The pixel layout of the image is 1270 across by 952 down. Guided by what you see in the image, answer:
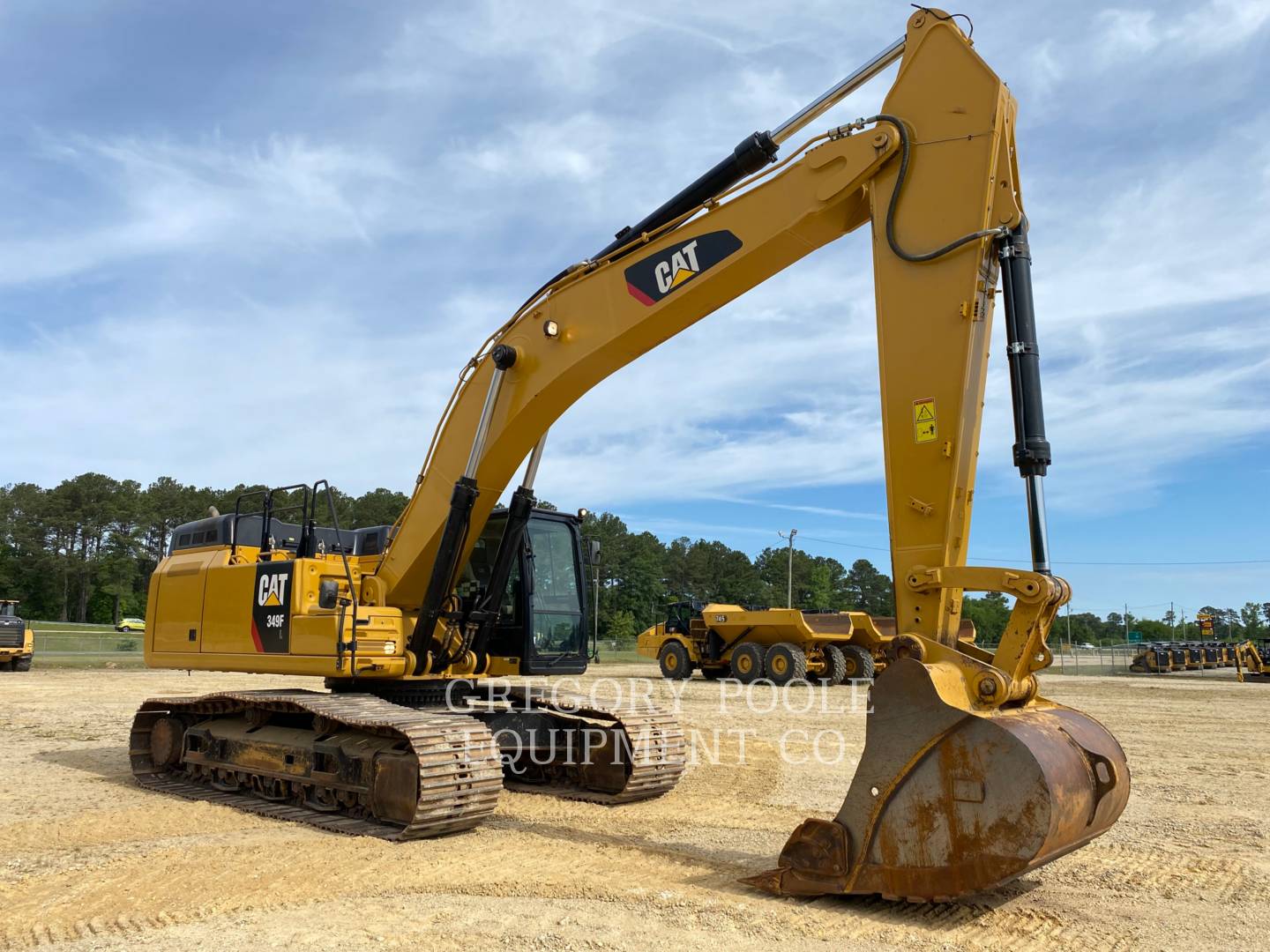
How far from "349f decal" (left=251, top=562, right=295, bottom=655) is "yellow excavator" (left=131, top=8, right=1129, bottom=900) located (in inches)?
1.3

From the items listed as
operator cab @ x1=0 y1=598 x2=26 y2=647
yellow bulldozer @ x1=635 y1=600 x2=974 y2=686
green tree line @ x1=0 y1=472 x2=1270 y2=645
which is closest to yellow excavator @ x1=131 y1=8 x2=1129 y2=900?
yellow bulldozer @ x1=635 y1=600 x2=974 y2=686

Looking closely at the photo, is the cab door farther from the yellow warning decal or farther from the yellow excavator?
the yellow warning decal

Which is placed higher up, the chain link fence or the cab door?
the cab door

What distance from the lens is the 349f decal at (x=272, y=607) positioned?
8.15 m

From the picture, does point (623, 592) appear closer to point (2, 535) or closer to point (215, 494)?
point (215, 494)

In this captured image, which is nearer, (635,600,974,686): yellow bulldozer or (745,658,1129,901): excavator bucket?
(745,658,1129,901): excavator bucket

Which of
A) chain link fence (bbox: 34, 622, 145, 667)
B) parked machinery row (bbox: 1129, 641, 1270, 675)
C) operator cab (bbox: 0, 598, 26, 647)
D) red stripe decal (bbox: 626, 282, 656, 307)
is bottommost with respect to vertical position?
chain link fence (bbox: 34, 622, 145, 667)

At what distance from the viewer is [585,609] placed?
30.1 feet

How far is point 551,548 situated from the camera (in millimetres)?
9078

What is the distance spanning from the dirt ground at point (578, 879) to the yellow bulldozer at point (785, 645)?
1274 centimetres

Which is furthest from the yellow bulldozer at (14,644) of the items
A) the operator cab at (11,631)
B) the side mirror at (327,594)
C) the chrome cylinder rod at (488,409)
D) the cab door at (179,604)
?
the chrome cylinder rod at (488,409)

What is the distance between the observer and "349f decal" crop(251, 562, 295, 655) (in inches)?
321

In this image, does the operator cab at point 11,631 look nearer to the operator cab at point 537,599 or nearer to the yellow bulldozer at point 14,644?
the yellow bulldozer at point 14,644

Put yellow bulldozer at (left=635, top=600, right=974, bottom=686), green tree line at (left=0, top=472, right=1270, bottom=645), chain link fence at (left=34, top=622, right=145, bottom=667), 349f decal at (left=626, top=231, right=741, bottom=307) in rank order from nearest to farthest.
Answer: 349f decal at (left=626, top=231, right=741, bottom=307)
yellow bulldozer at (left=635, top=600, right=974, bottom=686)
chain link fence at (left=34, top=622, right=145, bottom=667)
green tree line at (left=0, top=472, right=1270, bottom=645)
